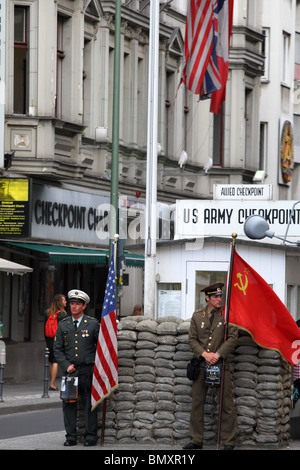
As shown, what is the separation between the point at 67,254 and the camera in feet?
90.4

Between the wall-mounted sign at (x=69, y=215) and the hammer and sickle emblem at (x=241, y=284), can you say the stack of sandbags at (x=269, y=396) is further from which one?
the wall-mounted sign at (x=69, y=215)

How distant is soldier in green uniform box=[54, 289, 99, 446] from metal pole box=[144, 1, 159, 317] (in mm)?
5288

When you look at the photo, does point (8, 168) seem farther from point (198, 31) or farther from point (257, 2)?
point (257, 2)

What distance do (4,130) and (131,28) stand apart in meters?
8.58

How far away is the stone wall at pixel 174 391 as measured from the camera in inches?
592

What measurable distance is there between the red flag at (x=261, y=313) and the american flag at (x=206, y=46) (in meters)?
8.53

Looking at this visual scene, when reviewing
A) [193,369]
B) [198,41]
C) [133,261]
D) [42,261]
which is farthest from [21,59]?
[193,369]

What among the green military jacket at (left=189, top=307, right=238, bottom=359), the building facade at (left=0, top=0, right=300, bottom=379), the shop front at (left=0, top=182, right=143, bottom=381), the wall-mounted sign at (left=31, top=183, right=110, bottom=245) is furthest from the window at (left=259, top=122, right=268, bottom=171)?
the green military jacket at (left=189, top=307, right=238, bottom=359)

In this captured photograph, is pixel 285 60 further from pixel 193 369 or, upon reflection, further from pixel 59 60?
pixel 193 369

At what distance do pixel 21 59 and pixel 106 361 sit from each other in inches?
579

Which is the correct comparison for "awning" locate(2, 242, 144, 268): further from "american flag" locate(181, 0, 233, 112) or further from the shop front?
"american flag" locate(181, 0, 233, 112)

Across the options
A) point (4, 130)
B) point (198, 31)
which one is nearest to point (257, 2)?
point (4, 130)

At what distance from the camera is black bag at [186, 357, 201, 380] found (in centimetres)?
1470

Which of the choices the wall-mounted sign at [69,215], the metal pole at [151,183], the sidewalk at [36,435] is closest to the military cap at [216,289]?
the sidewalk at [36,435]
